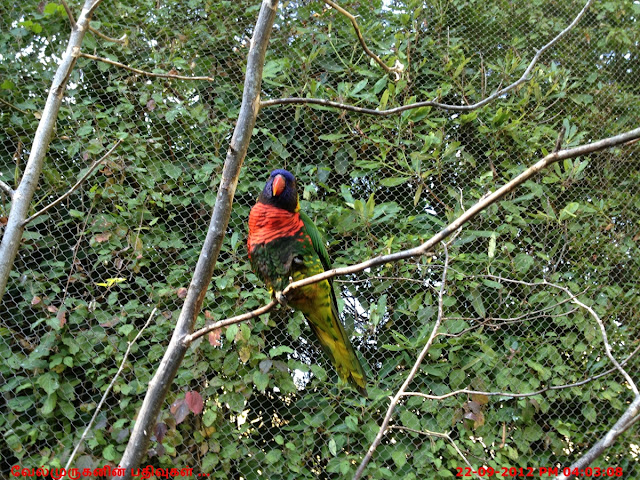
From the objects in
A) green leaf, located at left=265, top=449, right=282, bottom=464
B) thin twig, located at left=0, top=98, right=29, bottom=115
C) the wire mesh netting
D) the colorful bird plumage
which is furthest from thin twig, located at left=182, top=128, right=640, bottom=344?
thin twig, located at left=0, top=98, right=29, bottom=115

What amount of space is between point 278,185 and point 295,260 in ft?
1.11

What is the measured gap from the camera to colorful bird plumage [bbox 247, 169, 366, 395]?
1954 mm

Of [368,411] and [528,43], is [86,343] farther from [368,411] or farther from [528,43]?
[528,43]

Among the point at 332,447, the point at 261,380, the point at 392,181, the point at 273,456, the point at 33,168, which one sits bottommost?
the point at 332,447

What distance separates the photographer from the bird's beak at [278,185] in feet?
6.72

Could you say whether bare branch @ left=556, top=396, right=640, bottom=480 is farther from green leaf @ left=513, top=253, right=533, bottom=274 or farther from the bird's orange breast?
green leaf @ left=513, top=253, right=533, bottom=274

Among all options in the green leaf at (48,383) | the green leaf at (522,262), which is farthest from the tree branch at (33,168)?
the green leaf at (522,262)

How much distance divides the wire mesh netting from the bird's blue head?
486 mm

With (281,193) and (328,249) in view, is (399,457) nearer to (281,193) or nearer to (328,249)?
(328,249)

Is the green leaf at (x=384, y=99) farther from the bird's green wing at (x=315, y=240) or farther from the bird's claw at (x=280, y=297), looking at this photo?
the bird's claw at (x=280, y=297)

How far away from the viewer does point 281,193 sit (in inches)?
81.1

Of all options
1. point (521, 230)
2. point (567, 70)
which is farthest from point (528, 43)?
point (521, 230)
